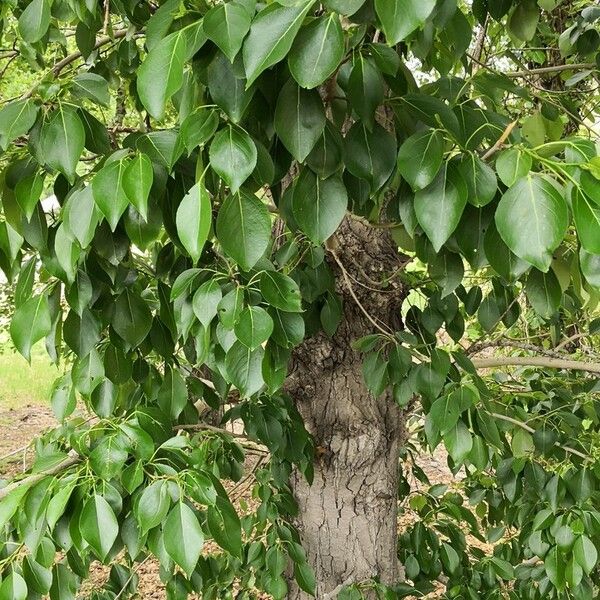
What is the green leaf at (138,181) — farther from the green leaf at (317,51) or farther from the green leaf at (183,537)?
the green leaf at (183,537)

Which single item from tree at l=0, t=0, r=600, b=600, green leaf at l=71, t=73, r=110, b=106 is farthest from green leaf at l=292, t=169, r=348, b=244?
green leaf at l=71, t=73, r=110, b=106

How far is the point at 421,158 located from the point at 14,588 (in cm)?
85

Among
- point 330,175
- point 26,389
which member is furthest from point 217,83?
point 26,389

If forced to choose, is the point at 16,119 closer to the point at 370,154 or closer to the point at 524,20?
the point at 370,154

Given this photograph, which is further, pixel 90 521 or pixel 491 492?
pixel 491 492

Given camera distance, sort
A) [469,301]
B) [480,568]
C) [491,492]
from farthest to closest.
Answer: [491,492] < [480,568] < [469,301]

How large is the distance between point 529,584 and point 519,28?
Answer: 1.51m

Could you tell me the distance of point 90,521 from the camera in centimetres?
92

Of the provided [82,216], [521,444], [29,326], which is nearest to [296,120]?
[82,216]

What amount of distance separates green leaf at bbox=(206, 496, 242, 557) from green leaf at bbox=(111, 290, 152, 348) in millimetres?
309

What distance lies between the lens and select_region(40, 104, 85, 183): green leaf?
875mm

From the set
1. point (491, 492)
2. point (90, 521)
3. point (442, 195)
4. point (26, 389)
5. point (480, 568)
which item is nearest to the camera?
point (442, 195)

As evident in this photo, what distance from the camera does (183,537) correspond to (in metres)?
0.87

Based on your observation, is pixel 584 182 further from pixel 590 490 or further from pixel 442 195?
pixel 590 490
